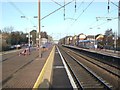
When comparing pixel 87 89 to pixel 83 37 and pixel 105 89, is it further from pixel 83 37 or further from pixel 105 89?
pixel 83 37

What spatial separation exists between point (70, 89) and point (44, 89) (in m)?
1.43

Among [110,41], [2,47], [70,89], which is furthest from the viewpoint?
[110,41]

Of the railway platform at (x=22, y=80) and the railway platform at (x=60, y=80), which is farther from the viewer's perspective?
the railway platform at (x=60, y=80)

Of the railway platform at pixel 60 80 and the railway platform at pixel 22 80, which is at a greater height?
the railway platform at pixel 22 80

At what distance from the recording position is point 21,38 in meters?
135

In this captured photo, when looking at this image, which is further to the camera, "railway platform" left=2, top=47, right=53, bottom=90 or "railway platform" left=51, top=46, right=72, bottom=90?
"railway platform" left=51, top=46, right=72, bottom=90

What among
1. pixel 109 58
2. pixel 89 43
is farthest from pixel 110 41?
pixel 109 58

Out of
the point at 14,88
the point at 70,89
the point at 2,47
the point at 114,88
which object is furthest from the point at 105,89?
the point at 2,47

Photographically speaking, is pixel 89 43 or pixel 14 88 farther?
pixel 89 43

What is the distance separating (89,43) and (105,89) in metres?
105

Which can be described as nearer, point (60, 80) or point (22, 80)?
point (22, 80)

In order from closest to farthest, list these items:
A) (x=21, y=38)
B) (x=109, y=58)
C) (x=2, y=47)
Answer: (x=109, y=58)
(x=2, y=47)
(x=21, y=38)

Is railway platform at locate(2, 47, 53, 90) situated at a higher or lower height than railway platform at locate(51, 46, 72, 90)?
higher

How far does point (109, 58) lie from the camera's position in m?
33.3
